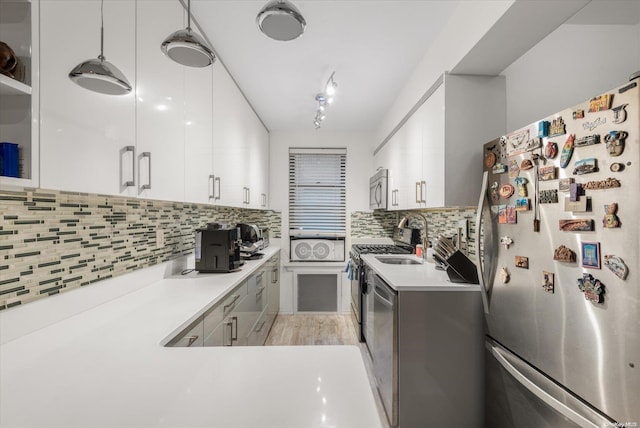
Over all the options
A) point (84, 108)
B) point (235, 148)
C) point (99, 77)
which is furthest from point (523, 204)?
point (235, 148)

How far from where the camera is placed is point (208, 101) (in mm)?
1968

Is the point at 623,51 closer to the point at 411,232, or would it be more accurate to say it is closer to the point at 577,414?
the point at 577,414

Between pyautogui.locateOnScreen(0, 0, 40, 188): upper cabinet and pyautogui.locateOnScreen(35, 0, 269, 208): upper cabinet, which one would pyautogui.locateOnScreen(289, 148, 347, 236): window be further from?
pyautogui.locateOnScreen(0, 0, 40, 188): upper cabinet

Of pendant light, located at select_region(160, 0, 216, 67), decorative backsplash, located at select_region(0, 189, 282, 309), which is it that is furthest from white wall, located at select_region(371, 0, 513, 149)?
decorative backsplash, located at select_region(0, 189, 282, 309)

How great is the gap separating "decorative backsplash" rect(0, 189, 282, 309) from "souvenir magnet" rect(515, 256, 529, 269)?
6.41 ft

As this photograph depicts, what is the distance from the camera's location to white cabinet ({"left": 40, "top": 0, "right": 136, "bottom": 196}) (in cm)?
83

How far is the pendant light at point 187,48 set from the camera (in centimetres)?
95

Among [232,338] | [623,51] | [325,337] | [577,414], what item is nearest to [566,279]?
[577,414]

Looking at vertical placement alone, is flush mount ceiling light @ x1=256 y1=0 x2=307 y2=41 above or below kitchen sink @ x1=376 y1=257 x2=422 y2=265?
above

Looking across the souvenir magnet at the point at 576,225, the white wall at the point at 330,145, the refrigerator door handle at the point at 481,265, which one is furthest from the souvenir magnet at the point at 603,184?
the white wall at the point at 330,145

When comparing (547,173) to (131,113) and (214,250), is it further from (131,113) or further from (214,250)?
(214,250)

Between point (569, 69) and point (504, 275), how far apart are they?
4.14 ft

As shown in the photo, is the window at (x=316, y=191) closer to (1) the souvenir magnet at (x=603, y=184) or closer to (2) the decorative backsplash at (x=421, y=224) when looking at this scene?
(2) the decorative backsplash at (x=421, y=224)

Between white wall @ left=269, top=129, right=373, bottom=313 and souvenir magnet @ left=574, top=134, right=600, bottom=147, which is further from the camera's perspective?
white wall @ left=269, top=129, right=373, bottom=313
